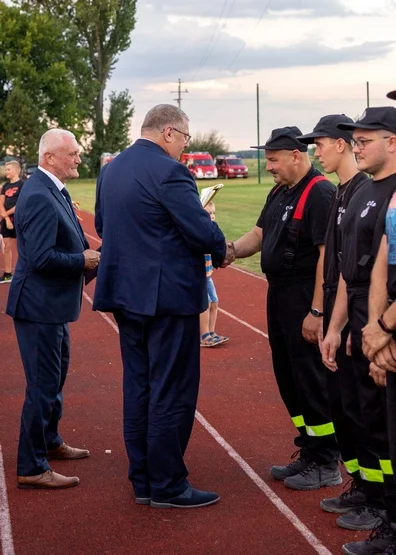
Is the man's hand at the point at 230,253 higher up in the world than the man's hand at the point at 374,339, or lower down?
higher up

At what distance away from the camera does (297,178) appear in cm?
650

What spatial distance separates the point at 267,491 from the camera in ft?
21.0

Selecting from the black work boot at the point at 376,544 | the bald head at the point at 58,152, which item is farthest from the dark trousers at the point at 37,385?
the black work boot at the point at 376,544

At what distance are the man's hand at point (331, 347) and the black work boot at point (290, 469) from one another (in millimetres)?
1062

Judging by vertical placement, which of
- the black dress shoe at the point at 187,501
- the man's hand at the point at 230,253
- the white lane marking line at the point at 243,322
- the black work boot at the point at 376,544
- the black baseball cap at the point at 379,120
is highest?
the black baseball cap at the point at 379,120

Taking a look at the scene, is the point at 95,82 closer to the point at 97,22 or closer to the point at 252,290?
the point at 97,22

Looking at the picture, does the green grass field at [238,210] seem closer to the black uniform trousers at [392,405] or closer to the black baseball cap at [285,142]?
the black baseball cap at [285,142]

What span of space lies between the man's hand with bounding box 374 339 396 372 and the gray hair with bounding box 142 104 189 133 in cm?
226

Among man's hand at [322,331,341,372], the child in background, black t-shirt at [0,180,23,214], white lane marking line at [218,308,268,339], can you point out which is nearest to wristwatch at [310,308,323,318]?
man's hand at [322,331,341,372]

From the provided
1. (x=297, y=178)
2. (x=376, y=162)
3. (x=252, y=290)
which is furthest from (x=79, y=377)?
(x=252, y=290)

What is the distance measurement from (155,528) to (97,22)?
77552 millimetres

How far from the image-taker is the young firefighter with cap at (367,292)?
Answer: 200 inches

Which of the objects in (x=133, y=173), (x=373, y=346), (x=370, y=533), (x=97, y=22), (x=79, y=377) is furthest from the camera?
(x=97, y=22)

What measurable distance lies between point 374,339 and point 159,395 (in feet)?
6.32
